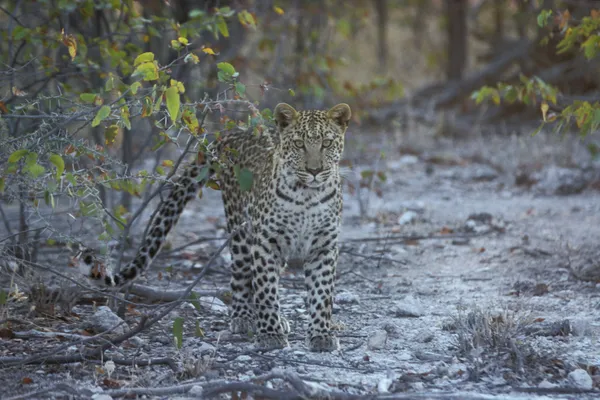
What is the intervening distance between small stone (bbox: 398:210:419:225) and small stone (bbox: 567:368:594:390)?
458 cm

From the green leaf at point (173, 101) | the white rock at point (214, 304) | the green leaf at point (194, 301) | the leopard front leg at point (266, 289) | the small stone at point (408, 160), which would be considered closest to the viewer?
the green leaf at point (173, 101)

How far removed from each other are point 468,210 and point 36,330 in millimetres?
5610

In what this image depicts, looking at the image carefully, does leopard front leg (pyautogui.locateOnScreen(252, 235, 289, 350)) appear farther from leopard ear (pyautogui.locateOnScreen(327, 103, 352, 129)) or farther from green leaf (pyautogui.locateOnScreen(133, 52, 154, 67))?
green leaf (pyautogui.locateOnScreen(133, 52, 154, 67))

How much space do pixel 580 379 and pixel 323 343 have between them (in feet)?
5.04

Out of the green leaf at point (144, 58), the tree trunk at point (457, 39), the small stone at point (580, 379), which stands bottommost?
the small stone at point (580, 379)

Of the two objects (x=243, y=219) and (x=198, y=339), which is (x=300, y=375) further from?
(x=243, y=219)

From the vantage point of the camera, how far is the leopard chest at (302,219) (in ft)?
18.7

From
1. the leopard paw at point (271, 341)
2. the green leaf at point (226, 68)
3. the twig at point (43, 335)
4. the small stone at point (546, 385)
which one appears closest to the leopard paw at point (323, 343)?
the leopard paw at point (271, 341)

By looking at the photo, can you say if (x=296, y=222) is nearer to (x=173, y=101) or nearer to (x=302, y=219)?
(x=302, y=219)

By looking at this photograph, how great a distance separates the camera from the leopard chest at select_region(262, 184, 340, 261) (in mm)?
5711

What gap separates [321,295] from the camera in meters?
5.78

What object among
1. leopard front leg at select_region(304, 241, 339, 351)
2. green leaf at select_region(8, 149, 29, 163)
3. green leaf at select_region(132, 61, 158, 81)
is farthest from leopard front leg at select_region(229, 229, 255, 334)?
green leaf at select_region(8, 149, 29, 163)

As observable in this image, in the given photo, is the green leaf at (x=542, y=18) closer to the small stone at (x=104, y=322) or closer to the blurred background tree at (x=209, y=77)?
the blurred background tree at (x=209, y=77)

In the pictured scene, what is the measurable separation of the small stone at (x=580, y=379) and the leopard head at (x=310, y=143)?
1821mm
